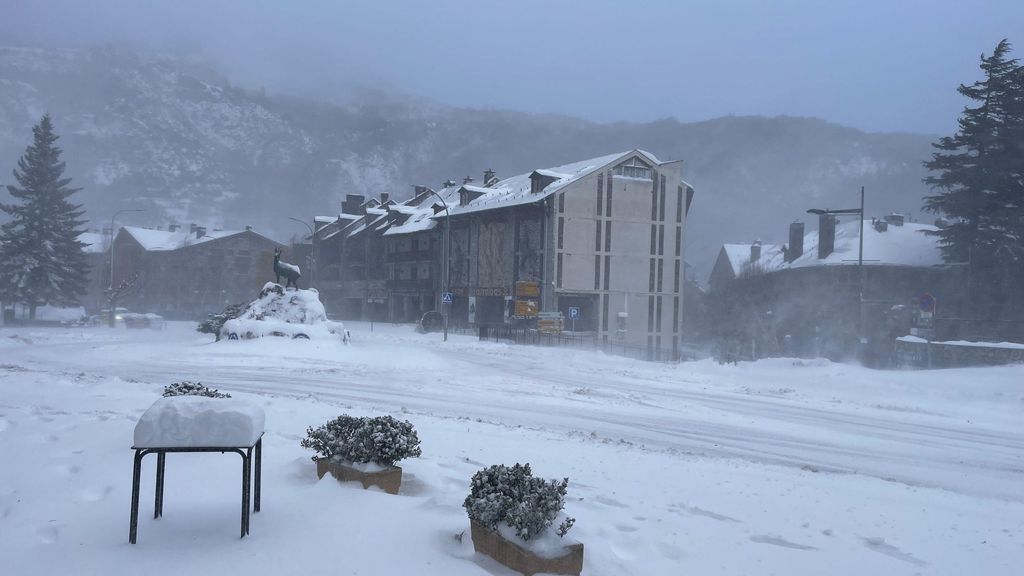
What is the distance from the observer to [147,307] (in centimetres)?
8044

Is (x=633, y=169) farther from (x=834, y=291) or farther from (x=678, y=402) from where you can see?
(x=678, y=402)

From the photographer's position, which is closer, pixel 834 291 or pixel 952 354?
pixel 952 354

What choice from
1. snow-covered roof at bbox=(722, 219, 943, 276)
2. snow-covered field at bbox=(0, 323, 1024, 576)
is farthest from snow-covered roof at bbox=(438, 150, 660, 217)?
snow-covered field at bbox=(0, 323, 1024, 576)

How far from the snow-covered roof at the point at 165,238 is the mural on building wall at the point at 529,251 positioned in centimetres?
4405

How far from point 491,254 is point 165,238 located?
49.4 metres

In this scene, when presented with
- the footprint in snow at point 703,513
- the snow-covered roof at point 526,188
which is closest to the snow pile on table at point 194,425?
the footprint in snow at point 703,513

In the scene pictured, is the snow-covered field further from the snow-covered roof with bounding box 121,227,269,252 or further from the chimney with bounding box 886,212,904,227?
the snow-covered roof with bounding box 121,227,269,252

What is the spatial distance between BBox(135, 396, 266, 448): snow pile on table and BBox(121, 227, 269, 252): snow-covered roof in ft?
272

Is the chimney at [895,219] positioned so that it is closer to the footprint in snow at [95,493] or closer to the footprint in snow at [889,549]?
the footprint in snow at [889,549]

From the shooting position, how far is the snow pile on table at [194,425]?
5.43 meters

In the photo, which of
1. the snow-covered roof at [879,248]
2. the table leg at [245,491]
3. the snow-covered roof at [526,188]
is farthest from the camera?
the snow-covered roof at [879,248]

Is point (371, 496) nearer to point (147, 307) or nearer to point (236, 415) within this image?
point (236, 415)

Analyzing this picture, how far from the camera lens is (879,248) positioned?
2389 inches

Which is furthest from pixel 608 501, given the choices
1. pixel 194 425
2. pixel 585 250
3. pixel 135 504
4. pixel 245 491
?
pixel 585 250
